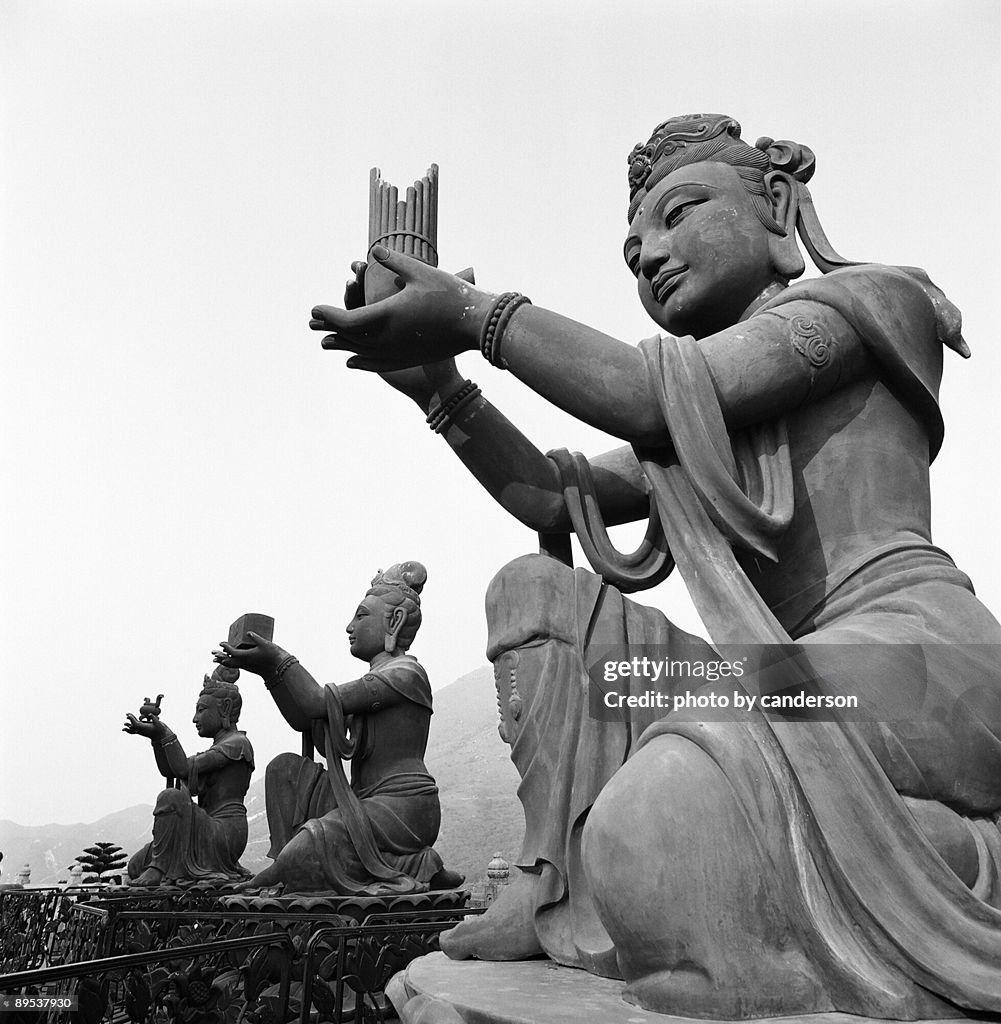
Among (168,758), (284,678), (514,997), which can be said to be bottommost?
(514,997)

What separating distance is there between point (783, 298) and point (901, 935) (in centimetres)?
151

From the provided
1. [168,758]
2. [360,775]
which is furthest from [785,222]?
[168,758]

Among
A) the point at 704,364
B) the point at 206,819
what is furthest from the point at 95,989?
the point at 206,819

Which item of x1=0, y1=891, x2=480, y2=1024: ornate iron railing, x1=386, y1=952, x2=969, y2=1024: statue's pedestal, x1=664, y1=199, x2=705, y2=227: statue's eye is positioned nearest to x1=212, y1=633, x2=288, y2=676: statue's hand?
x1=0, y1=891, x2=480, y2=1024: ornate iron railing

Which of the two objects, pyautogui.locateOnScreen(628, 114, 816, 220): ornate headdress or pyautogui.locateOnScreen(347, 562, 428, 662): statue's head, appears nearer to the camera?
pyautogui.locateOnScreen(628, 114, 816, 220): ornate headdress

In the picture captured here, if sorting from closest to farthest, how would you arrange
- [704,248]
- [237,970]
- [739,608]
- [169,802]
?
[739,608] → [704,248] → [237,970] → [169,802]

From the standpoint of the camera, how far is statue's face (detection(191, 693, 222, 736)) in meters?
11.2

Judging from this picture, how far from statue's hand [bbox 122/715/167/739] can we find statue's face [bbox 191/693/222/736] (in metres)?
0.51

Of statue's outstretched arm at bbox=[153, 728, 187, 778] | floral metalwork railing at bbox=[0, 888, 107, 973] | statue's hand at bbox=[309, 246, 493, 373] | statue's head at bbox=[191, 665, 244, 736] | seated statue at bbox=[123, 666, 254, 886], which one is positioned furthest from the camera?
statue's head at bbox=[191, 665, 244, 736]

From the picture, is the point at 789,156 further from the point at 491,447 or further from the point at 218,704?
the point at 218,704

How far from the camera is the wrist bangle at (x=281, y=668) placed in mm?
6648

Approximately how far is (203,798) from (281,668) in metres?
5.20

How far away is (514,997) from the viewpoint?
1.84 metres

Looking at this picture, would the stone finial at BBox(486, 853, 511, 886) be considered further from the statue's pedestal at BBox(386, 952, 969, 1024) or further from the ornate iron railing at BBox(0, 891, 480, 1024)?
the statue's pedestal at BBox(386, 952, 969, 1024)
